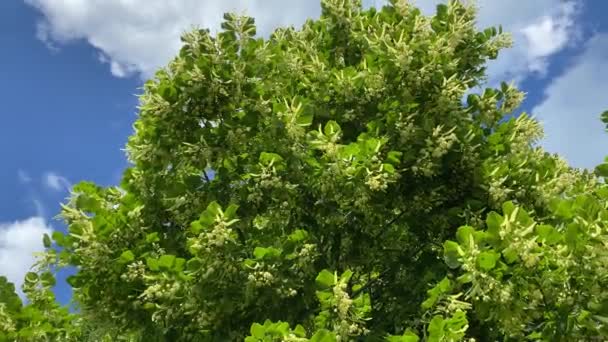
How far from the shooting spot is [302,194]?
8734 mm

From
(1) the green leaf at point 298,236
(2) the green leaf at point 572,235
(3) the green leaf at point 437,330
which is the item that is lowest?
(3) the green leaf at point 437,330

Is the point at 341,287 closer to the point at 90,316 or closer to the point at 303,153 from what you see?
the point at 303,153

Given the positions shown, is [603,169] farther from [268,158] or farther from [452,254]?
[268,158]

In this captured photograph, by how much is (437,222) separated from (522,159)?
147 cm

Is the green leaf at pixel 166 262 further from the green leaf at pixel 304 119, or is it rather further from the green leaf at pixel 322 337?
the green leaf at pixel 304 119

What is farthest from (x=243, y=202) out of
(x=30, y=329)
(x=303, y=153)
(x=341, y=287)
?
(x=30, y=329)

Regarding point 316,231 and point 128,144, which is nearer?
point 316,231

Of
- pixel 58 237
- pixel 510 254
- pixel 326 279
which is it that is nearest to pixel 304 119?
pixel 326 279

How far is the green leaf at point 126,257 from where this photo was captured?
8.04 meters

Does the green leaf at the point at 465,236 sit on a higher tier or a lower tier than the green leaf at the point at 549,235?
higher

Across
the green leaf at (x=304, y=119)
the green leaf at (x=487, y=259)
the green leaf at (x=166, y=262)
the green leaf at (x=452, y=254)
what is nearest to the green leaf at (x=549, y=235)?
the green leaf at (x=487, y=259)

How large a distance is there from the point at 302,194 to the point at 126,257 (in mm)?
2415

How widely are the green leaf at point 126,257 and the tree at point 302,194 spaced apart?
0.02 metres

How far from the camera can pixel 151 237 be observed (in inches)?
333
